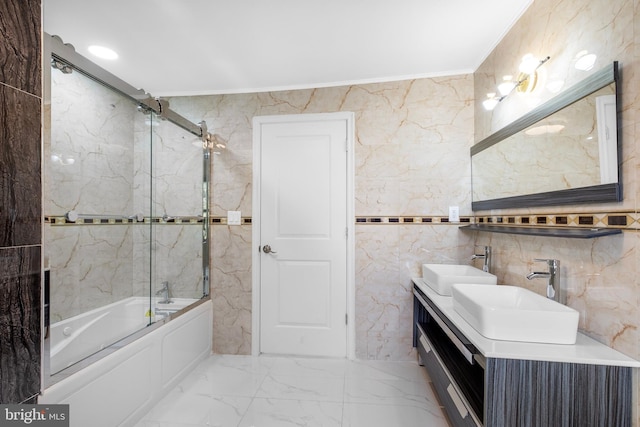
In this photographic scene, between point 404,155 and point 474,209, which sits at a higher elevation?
point 404,155

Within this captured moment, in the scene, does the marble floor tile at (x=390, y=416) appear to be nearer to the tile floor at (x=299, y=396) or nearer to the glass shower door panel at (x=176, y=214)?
the tile floor at (x=299, y=396)

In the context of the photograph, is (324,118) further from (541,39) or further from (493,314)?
(493,314)

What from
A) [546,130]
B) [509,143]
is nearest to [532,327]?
[546,130]

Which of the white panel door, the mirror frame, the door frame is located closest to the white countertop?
the mirror frame

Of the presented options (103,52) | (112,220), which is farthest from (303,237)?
(103,52)

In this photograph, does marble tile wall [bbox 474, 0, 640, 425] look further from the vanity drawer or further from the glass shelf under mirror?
the vanity drawer

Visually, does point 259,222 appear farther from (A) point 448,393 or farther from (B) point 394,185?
(A) point 448,393

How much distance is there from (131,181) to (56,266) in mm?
828

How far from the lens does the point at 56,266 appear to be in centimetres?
156

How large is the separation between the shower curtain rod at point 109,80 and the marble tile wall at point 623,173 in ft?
7.59

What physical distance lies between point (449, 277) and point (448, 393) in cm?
67

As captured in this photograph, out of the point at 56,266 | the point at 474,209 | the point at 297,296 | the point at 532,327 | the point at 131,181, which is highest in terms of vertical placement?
the point at 131,181

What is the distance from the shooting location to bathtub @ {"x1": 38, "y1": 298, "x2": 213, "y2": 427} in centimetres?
140

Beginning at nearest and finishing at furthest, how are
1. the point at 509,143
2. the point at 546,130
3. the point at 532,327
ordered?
the point at 532,327 < the point at 546,130 < the point at 509,143
